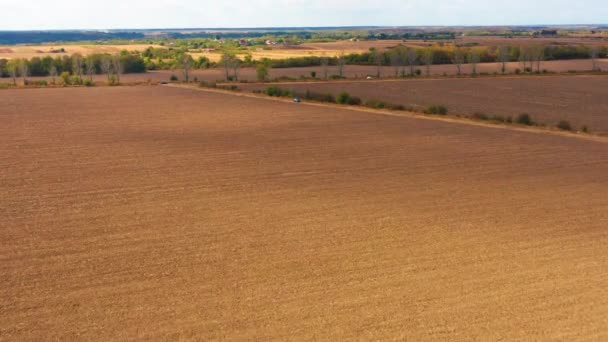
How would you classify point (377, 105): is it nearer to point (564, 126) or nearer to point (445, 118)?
point (445, 118)

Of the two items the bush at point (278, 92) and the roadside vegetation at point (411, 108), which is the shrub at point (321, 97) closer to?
the roadside vegetation at point (411, 108)

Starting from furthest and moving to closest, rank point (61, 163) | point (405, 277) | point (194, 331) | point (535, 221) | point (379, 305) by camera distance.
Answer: point (61, 163), point (535, 221), point (405, 277), point (379, 305), point (194, 331)

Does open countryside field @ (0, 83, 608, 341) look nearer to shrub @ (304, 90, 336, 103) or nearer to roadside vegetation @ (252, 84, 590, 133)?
roadside vegetation @ (252, 84, 590, 133)

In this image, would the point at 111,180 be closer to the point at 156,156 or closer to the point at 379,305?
the point at 156,156

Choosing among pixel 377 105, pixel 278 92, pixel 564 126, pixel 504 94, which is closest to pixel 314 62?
pixel 504 94

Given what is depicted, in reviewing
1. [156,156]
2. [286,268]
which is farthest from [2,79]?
[286,268]

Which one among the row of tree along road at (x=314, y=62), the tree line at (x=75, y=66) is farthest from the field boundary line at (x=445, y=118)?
the tree line at (x=75, y=66)
